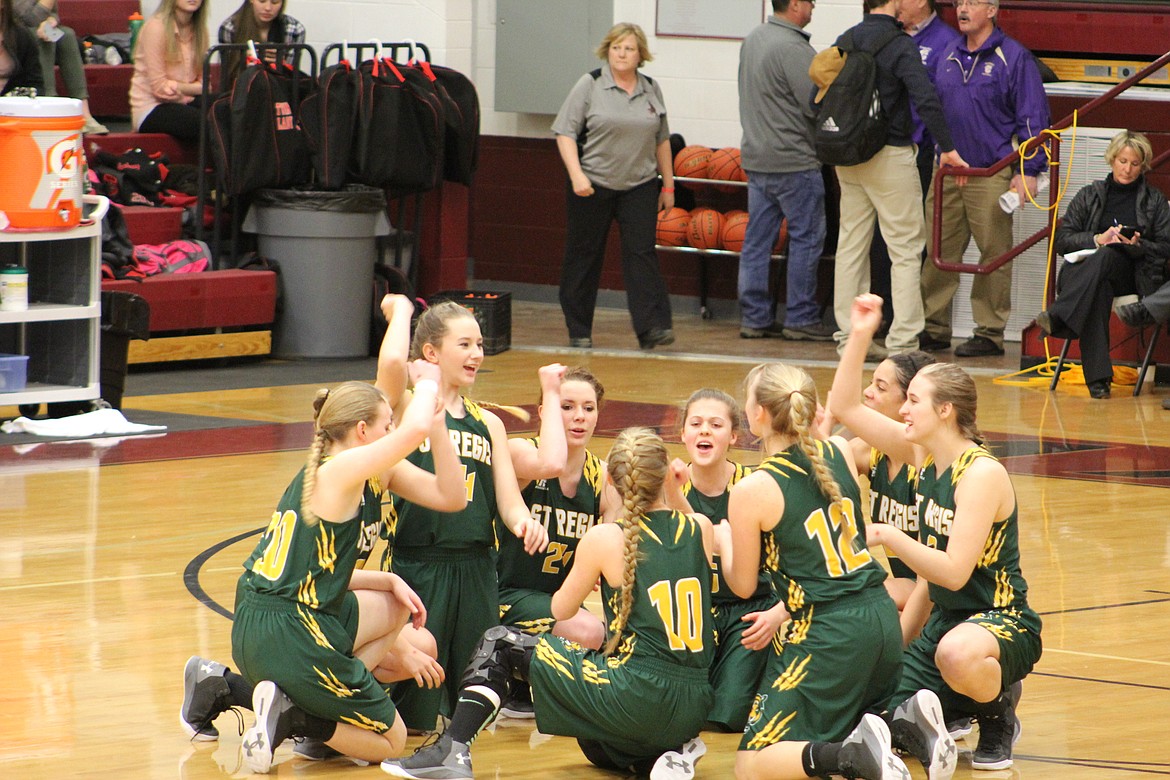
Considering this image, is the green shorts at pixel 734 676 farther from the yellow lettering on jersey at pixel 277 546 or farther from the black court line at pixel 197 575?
the black court line at pixel 197 575

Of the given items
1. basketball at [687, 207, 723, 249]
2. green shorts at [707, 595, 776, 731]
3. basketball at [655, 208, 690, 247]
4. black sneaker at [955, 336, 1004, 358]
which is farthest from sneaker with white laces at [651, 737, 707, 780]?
basketball at [655, 208, 690, 247]

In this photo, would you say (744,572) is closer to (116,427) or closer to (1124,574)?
(1124,574)

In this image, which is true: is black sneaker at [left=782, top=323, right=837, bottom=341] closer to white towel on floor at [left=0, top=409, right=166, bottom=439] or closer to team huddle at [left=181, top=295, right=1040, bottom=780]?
white towel on floor at [left=0, top=409, right=166, bottom=439]

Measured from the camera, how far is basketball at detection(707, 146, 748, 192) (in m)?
12.2

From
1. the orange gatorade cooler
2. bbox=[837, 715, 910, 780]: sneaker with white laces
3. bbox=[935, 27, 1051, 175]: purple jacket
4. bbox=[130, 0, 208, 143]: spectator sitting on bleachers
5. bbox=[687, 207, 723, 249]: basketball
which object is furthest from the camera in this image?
bbox=[687, 207, 723, 249]: basketball

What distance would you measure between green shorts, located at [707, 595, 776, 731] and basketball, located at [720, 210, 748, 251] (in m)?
7.72

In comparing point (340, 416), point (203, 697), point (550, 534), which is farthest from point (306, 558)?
point (550, 534)

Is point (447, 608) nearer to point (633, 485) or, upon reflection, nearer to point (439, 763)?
point (439, 763)

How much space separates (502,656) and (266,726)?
1.94ft

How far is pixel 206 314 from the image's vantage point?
1016 centimetres

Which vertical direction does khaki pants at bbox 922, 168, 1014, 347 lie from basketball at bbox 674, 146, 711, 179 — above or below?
below

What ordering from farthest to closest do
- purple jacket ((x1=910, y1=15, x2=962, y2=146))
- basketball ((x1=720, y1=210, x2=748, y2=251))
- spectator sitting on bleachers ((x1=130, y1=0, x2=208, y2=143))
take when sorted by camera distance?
basketball ((x1=720, y1=210, x2=748, y2=251))
spectator sitting on bleachers ((x1=130, y1=0, x2=208, y2=143))
purple jacket ((x1=910, y1=15, x2=962, y2=146))

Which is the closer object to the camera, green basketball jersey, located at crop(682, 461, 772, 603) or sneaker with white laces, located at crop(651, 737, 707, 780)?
sneaker with white laces, located at crop(651, 737, 707, 780)

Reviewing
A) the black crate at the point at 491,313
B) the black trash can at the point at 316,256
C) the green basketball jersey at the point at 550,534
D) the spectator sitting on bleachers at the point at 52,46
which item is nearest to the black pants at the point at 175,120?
the spectator sitting on bleachers at the point at 52,46
